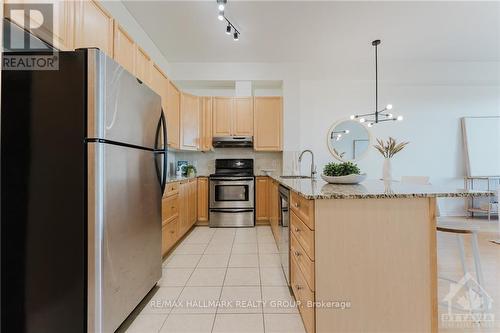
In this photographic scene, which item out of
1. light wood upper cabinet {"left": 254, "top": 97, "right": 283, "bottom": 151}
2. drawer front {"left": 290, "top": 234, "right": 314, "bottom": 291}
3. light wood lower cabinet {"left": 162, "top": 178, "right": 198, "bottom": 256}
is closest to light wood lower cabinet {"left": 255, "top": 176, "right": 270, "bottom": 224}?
light wood upper cabinet {"left": 254, "top": 97, "right": 283, "bottom": 151}

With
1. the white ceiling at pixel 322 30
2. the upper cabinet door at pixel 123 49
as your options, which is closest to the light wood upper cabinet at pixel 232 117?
the white ceiling at pixel 322 30

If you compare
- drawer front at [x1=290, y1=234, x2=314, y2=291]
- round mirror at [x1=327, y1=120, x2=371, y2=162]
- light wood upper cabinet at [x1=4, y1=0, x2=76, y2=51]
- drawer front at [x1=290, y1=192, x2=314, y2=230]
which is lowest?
drawer front at [x1=290, y1=234, x2=314, y2=291]

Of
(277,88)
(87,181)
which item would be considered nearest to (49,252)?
(87,181)

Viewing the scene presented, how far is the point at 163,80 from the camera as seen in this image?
10.2ft

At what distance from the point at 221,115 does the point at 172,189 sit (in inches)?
82.5

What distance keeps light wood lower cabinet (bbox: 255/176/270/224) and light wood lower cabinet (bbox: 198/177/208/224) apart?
0.91m

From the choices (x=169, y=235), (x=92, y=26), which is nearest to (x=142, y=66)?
(x=92, y=26)

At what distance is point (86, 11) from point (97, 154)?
112cm

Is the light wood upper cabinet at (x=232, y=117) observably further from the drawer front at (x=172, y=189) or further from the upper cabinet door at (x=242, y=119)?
the drawer front at (x=172, y=189)

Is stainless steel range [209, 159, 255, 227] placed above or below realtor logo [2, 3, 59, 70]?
below

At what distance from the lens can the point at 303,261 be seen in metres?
1.52

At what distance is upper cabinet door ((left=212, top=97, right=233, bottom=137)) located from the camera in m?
4.50

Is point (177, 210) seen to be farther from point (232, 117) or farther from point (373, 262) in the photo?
point (373, 262)

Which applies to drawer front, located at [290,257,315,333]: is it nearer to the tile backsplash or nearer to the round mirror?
the tile backsplash
